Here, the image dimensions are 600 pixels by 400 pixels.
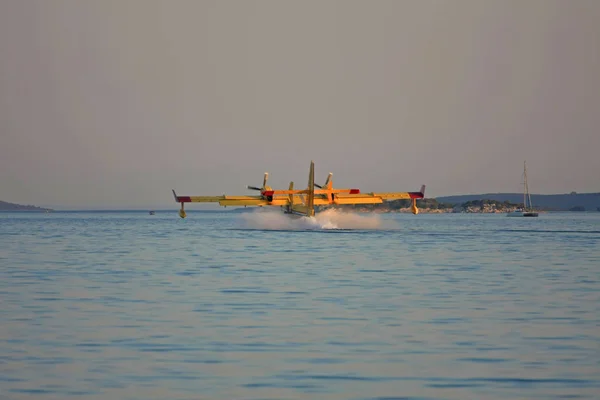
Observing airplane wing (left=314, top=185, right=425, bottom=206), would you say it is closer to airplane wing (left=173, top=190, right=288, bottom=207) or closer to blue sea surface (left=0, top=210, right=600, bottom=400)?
airplane wing (left=173, top=190, right=288, bottom=207)

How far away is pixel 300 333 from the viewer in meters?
20.5

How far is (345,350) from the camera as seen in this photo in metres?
18.2

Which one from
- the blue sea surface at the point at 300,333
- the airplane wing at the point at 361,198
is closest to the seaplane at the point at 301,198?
the airplane wing at the point at 361,198

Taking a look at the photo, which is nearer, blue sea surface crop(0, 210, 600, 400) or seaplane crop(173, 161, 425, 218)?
blue sea surface crop(0, 210, 600, 400)

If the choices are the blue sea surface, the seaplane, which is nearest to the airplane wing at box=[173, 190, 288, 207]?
the seaplane

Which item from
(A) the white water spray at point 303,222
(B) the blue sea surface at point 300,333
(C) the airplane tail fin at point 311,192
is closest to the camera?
(B) the blue sea surface at point 300,333

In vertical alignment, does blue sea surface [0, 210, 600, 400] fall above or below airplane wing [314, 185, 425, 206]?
below

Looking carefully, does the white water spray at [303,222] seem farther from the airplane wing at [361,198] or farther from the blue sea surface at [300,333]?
the blue sea surface at [300,333]

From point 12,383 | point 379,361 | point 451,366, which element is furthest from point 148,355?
point 451,366

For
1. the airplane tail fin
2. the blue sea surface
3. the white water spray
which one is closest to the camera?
the blue sea surface

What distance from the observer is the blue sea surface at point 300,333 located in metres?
14.9

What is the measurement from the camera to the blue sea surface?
588 inches

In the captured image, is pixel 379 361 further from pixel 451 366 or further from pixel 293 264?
pixel 293 264

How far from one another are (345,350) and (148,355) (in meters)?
3.79
